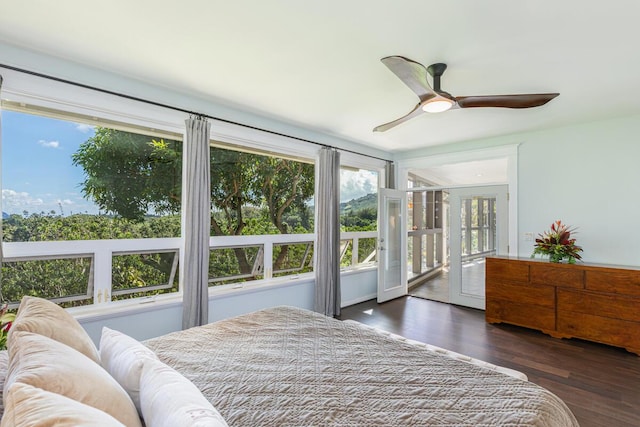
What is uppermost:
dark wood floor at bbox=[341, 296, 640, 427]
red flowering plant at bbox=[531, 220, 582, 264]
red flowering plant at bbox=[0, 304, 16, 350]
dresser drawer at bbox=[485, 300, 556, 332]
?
red flowering plant at bbox=[531, 220, 582, 264]

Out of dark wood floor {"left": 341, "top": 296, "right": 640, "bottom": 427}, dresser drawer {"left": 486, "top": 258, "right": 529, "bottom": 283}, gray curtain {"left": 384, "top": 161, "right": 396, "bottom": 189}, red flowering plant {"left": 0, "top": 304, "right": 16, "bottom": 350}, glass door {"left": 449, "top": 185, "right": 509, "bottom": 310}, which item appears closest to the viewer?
red flowering plant {"left": 0, "top": 304, "right": 16, "bottom": 350}

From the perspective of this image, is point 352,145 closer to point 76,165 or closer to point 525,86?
point 525,86

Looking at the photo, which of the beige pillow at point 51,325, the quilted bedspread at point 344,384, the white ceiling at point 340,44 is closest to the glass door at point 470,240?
the white ceiling at point 340,44

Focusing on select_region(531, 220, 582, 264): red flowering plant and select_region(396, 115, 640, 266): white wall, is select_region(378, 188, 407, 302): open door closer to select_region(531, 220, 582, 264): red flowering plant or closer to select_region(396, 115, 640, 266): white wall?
select_region(396, 115, 640, 266): white wall

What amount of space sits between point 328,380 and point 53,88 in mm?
2900

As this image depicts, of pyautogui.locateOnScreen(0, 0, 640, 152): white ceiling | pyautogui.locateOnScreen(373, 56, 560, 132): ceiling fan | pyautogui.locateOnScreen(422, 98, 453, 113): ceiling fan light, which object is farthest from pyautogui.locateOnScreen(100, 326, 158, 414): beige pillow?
pyautogui.locateOnScreen(422, 98, 453, 113): ceiling fan light

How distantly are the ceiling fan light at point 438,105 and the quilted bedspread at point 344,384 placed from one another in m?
1.77

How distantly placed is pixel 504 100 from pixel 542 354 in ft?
8.42

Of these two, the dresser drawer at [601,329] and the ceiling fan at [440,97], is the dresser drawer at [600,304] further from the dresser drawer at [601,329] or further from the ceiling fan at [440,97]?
the ceiling fan at [440,97]

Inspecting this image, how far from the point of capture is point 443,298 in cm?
548

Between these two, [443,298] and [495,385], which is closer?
[495,385]

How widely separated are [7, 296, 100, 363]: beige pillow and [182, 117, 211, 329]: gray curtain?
60.6 inches

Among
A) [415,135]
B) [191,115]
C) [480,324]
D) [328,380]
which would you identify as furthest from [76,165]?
[480,324]

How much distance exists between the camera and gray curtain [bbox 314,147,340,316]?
430cm
